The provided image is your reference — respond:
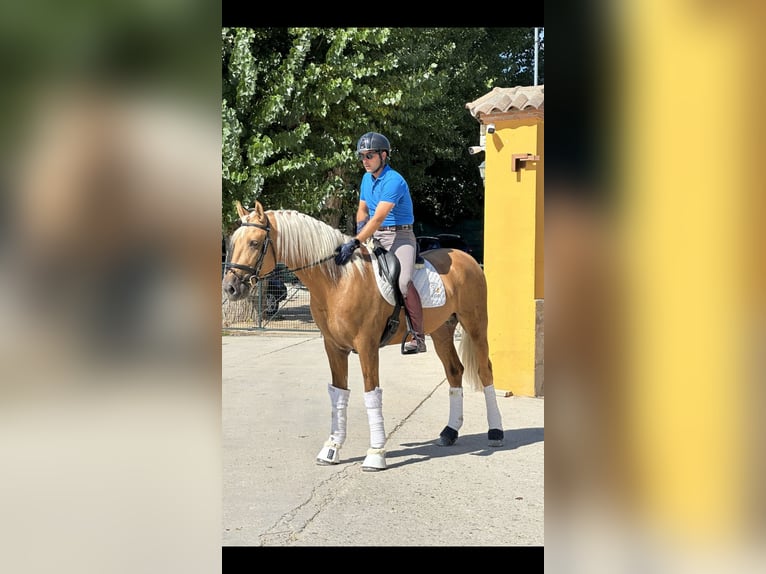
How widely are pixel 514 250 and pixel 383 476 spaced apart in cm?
370

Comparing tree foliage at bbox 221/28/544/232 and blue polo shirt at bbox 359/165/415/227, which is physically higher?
tree foliage at bbox 221/28/544/232

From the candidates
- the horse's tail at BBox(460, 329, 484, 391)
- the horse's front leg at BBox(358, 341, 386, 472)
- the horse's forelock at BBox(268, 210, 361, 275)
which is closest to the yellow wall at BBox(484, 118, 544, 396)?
the horse's tail at BBox(460, 329, 484, 391)

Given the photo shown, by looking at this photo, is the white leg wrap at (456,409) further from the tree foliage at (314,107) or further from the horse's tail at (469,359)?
the tree foliage at (314,107)

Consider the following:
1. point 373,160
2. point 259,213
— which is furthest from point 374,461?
point 373,160

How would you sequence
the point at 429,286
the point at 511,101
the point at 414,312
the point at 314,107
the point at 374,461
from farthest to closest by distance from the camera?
the point at 314,107, the point at 511,101, the point at 429,286, the point at 414,312, the point at 374,461

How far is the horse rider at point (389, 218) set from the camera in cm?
528

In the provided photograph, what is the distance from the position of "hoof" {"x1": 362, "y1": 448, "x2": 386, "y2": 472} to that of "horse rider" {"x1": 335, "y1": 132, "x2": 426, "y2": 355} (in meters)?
0.79

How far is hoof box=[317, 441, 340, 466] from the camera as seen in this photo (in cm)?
531

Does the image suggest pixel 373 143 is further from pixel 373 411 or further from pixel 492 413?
pixel 492 413

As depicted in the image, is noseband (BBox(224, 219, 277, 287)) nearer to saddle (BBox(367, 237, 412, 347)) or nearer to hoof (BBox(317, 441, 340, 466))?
saddle (BBox(367, 237, 412, 347))

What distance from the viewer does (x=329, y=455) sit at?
5.31 metres
